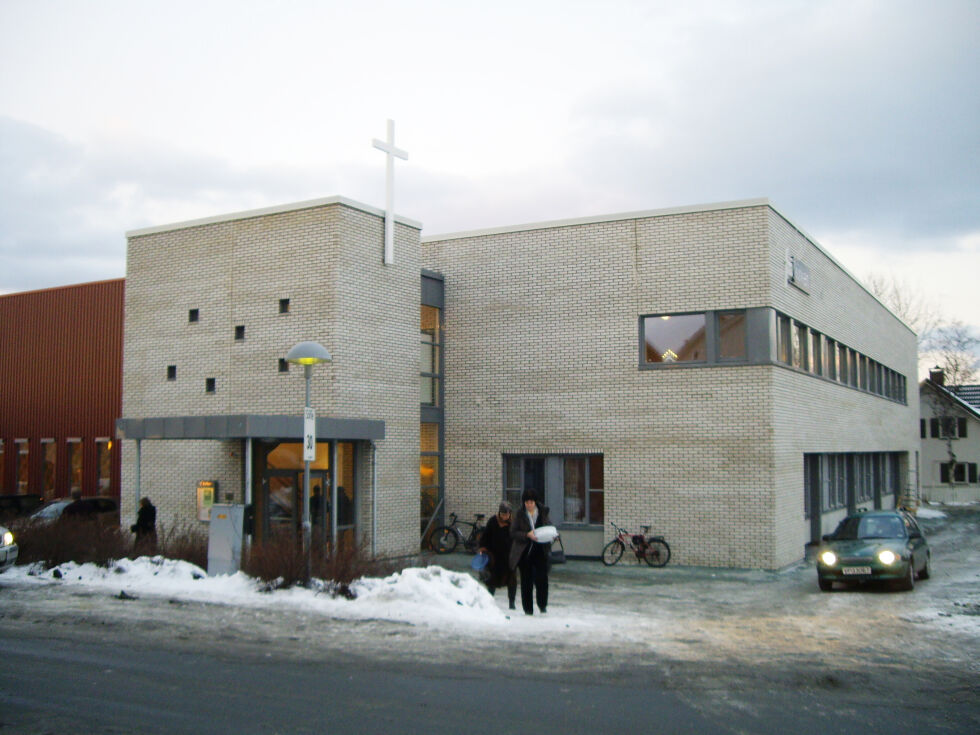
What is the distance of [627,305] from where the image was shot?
21.7 m

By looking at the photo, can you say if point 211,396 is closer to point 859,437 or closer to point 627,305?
point 627,305

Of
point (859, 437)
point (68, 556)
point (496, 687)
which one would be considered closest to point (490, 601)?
point (496, 687)

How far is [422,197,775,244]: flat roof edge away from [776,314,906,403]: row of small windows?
2.72 metres

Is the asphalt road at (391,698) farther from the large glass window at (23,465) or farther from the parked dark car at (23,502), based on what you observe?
the large glass window at (23,465)

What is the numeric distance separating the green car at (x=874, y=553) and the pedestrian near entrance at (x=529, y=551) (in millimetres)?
6446

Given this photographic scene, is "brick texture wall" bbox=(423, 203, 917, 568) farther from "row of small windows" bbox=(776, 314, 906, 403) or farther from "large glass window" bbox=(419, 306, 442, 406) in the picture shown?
"row of small windows" bbox=(776, 314, 906, 403)

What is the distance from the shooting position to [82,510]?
65.5 feet

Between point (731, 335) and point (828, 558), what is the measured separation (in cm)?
565

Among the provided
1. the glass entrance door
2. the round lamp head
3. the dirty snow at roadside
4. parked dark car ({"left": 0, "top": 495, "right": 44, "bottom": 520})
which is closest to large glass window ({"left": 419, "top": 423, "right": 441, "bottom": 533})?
the glass entrance door

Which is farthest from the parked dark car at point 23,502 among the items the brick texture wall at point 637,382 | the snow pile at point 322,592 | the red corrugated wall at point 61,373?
the snow pile at point 322,592

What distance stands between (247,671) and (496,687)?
251cm

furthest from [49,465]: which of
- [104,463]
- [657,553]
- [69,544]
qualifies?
[657,553]

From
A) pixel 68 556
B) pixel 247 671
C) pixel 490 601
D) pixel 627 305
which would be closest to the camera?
pixel 247 671

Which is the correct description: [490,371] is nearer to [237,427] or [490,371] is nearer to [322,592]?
[237,427]
